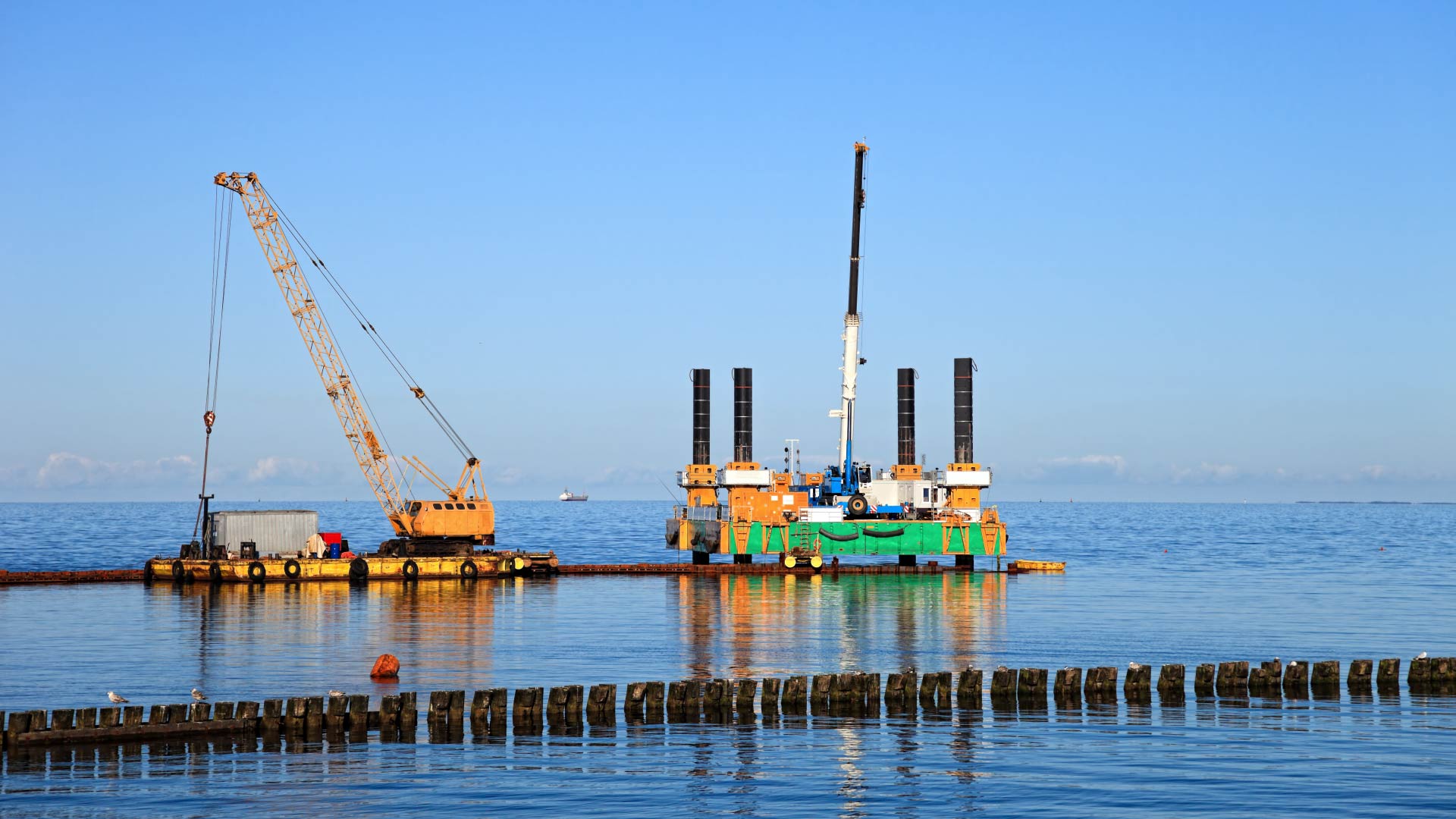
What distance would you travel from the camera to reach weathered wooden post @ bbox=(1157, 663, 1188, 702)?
4897 cm

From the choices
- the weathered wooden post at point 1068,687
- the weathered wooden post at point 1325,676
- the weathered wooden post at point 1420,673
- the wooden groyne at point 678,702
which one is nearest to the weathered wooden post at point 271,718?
the wooden groyne at point 678,702

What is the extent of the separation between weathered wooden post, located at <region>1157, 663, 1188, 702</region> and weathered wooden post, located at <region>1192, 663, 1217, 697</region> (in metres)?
0.49

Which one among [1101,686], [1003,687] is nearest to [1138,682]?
[1101,686]

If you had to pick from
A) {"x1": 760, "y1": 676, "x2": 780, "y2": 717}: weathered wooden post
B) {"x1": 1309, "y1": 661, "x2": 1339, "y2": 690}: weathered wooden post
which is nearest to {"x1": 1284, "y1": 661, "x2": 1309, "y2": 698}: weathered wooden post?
{"x1": 1309, "y1": 661, "x2": 1339, "y2": 690}: weathered wooden post

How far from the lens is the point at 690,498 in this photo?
120188 mm

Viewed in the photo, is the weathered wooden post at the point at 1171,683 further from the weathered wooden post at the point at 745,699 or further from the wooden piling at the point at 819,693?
the weathered wooden post at the point at 745,699

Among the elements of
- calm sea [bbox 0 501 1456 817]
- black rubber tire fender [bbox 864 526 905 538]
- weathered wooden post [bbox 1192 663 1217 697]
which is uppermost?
black rubber tire fender [bbox 864 526 905 538]

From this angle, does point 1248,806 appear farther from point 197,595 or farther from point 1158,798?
point 197,595

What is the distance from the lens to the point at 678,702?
1746 inches

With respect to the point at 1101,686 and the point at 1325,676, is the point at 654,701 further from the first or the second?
the point at 1325,676

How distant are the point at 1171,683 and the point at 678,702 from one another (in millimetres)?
16601

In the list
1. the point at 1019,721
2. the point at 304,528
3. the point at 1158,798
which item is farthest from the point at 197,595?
the point at 1158,798

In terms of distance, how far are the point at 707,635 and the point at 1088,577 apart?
191 ft

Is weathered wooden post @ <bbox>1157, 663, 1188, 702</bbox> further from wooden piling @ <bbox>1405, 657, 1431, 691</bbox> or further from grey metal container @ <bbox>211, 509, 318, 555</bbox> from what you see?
grey metal container @ <bbox>211, 509, 318, 555</bbox>
